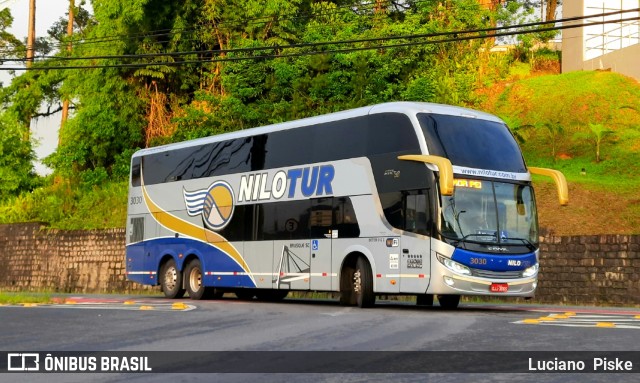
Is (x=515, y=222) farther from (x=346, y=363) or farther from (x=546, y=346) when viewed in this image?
(x=346, y=363)

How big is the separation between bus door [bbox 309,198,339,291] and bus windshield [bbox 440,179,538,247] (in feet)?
10.9

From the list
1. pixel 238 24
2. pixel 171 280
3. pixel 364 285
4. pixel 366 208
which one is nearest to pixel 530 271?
pixel 364 285

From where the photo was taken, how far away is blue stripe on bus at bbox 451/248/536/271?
20109 millimetres

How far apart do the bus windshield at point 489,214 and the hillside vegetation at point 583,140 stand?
1135 cm

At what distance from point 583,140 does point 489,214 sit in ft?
73.7

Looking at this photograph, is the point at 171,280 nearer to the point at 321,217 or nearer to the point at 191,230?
the point at 191,230

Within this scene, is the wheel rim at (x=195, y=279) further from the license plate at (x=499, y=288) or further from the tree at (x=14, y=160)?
the tree at (x=14, y=160)

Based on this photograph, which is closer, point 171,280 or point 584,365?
point 584,365

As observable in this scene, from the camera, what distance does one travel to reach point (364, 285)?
71.2 ft

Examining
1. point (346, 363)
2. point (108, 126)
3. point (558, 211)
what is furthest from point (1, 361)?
point (108, 126)

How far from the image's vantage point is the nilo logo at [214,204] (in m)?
26.4

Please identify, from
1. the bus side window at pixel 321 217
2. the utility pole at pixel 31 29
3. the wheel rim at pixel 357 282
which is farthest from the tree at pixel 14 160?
the wheel rim at pixel 357 282

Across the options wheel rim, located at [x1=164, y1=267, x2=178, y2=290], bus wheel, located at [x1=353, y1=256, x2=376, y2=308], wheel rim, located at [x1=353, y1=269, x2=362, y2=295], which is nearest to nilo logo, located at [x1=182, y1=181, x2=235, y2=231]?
wheel rim, located at [x1=164, y1=267, x2=178, y2=290]

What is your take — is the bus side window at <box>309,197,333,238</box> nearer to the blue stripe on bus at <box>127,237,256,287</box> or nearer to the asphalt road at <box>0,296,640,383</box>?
the blue stripe on bus at <box>127,237,256,287</box>
